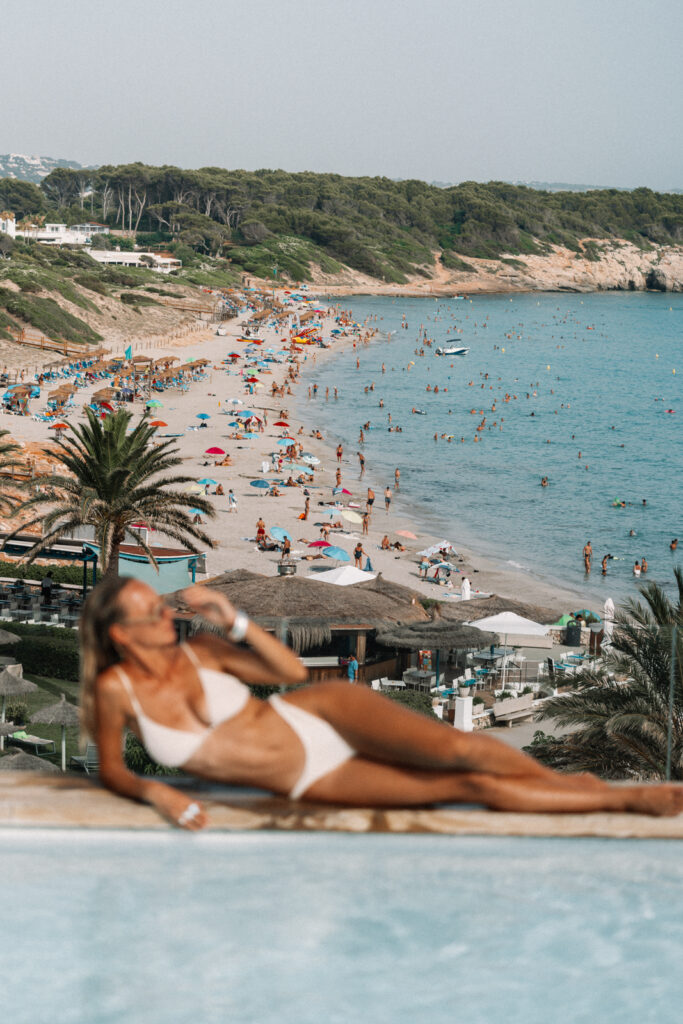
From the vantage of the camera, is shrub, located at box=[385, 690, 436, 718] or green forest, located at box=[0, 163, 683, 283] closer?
shrub, located at box=[385, 690, 436, 718]

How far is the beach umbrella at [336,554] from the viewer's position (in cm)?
2648

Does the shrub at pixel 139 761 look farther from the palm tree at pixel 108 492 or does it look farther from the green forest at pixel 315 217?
the green forest at pixel 315 217

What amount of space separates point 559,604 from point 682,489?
21811 millimetres

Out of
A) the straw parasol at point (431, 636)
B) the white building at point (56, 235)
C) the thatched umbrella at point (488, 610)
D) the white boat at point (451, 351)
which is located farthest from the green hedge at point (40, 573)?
the white building at point (56, 235)

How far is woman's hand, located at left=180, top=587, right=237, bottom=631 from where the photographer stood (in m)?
2.72

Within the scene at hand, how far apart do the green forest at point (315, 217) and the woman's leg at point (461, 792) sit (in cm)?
11264

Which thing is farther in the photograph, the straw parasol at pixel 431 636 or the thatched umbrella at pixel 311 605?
the straw parasol at pixel 431 636

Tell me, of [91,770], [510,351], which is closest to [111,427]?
[91,770]

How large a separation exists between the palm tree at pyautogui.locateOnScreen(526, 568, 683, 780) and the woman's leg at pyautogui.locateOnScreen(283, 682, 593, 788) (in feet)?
26.5

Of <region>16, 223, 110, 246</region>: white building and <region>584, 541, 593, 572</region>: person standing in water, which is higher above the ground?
<region>16, 223, 110, 246</region>: white building

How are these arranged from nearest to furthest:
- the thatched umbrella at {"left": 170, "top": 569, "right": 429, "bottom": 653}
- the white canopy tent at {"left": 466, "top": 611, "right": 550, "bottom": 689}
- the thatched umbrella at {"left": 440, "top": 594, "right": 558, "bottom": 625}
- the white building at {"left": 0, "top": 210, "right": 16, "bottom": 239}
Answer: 1. the thatched umbrella at {"left": 170, "top": 569, "right": 429, "bottom": 653}
2. the white canopy tent at {"left": 466, "top": 611, "right": 550, "bottom": 689}
3. the thatched umbrella at {"left": 440, "top": 594, "right": 558, "bottom": 625}
4. the white building at {"left": 0, "top": 210, "right": 16, "bottom": 239}

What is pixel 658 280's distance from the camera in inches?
6831

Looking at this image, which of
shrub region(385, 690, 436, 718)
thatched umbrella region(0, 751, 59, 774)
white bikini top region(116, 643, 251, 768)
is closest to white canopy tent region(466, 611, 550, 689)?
shrub region(385, 690, 436, 718)

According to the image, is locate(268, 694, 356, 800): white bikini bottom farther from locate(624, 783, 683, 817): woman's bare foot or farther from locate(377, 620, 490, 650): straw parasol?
locate(377, 620, 490, 650): straw parasol
